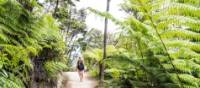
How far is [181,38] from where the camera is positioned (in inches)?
124

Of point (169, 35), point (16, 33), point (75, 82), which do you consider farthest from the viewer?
point (75, 82)

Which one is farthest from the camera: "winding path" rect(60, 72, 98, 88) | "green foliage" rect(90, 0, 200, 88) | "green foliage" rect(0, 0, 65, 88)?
"winding path" rect(60, 72, 98, 88)

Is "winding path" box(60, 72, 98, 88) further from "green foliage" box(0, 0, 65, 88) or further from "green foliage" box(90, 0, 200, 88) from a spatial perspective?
"green foliage" box(90, 0, 200, 88)

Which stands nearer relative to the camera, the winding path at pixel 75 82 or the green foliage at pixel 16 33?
the green foliage at pixel 16 33

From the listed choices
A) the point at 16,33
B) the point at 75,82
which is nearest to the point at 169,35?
the point at 16,33

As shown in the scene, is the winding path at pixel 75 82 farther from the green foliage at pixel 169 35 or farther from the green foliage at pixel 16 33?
the green foliage at pixel 169 35

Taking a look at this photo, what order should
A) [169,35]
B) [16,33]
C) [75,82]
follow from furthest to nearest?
[75,82] → [16,33] → [169,35]

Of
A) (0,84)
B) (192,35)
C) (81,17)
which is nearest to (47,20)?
(0,84)

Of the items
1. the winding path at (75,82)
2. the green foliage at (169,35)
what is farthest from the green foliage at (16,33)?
the winding path at (75,82)

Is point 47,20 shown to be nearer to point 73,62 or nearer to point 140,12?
point 140,12

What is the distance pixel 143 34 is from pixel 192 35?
35 centimetres

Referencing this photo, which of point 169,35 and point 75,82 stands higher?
point 169,35

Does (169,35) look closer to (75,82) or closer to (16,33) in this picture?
(16,33)

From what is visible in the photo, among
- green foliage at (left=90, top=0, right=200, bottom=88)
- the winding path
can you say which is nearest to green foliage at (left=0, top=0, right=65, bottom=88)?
green foliage at (left=90, top=0, right=200, bottom=88)
